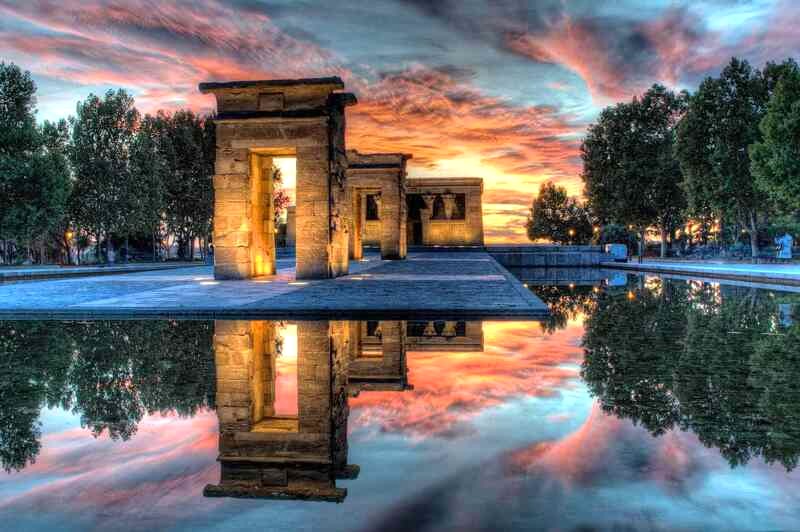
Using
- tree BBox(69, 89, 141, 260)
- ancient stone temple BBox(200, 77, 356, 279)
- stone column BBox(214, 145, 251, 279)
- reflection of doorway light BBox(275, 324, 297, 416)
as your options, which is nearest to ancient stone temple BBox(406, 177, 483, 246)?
tree BBox(69, 89, 141, 260)

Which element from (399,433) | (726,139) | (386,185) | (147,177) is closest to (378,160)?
(386,185)

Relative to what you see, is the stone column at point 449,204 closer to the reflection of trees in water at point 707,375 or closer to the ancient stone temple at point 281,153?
the ancient stone temple at point 281,153

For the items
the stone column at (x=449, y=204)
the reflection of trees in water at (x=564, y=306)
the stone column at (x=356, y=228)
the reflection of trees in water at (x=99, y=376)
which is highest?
the stone column at (x=449, y=204)

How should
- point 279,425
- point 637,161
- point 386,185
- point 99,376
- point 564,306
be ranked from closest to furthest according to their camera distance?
point 279,425 < point 99,376 < point 564,306 < point 386,185 < point 637,161

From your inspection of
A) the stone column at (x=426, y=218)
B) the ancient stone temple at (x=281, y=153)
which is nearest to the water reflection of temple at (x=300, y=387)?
the ancient stone temple at (x=281, y=153)

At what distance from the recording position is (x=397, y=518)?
299cm

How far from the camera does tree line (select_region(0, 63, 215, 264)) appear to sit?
3847 centimetres

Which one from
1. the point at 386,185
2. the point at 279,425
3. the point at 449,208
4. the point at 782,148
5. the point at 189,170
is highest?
the point at 189,170

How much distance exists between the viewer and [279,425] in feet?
15.3

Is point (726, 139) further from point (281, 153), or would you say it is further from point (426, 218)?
point (281, 153)

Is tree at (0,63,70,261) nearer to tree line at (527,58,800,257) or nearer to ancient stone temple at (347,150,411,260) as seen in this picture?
ancient stone temple at (347,150,411,260)

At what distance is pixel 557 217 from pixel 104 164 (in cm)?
6816

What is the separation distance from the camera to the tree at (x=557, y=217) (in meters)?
93.2

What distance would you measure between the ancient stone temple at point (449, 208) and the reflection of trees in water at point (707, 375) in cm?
4194
